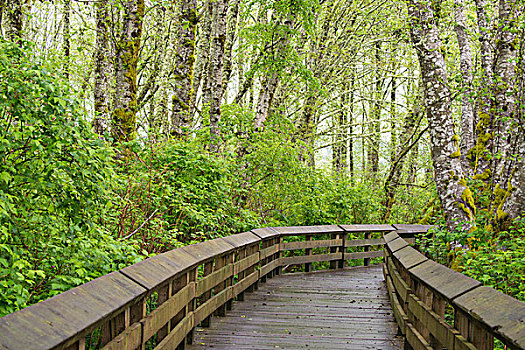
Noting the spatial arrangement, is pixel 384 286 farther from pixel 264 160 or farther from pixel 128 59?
pixel 128 59

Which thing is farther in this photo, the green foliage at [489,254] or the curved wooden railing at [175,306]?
the green foliage at [489,254]

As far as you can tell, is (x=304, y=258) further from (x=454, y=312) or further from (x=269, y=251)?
(x=454, y=312)

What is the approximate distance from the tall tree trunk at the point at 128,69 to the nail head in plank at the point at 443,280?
7.35m

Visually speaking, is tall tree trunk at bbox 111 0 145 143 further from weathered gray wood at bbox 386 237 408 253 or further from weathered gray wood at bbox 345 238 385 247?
weathered gray wood at bbox 386 237 408 253

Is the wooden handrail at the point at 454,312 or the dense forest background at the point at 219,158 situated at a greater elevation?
the dense forest background at the point at 219,158

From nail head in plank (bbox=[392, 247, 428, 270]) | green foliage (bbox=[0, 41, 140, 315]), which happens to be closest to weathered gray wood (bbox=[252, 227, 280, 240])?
nail head in plank (bbox=[392, 247, 428, 270])

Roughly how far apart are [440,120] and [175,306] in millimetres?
5280

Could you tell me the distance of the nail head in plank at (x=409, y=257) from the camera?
5.57 m

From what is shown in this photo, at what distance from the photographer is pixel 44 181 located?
4004mm

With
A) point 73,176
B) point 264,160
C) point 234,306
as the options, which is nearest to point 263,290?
point 234,306

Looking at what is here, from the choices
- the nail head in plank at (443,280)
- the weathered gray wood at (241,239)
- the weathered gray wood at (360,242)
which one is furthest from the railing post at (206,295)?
the weathered gray wood at (360,242)

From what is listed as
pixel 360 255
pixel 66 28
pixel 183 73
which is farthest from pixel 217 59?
pixel 66 28

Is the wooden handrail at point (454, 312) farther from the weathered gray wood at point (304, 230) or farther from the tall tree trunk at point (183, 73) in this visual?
the tall tree trunk at point (183, 73)

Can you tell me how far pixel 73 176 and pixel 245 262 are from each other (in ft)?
13.3
